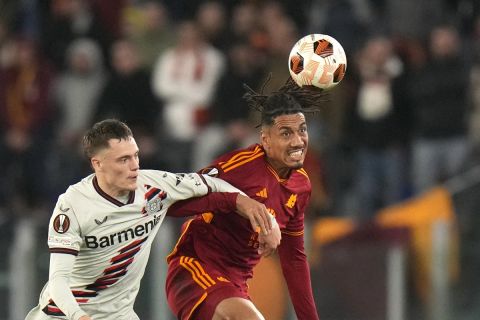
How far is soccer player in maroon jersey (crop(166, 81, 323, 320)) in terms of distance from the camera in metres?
6.48

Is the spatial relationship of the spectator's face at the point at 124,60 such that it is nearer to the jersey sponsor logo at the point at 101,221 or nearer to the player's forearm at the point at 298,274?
the player's forearm at the point at 298,274

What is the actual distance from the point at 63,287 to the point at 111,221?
550 millimetres

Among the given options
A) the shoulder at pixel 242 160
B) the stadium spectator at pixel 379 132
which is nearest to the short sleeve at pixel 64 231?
the shoulder at pixel 242 160

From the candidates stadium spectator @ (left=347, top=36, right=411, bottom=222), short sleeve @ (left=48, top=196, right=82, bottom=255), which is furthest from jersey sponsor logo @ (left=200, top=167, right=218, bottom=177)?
stadium spectator @ (left=347, top=36, right=411, bottom=222)

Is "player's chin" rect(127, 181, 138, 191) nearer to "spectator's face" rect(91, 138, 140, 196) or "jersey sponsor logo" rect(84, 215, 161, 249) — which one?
"spectator's face" rect(91, 138, 140, 196)

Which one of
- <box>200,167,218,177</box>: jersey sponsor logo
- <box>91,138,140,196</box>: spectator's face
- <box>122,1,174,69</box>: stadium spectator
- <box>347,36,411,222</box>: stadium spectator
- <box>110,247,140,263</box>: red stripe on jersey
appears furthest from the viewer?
<box>122,1,174,69</box>: stadium spectator

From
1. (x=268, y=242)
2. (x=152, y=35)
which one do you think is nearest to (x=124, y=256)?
(x=268, y=242)

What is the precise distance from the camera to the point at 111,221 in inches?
238

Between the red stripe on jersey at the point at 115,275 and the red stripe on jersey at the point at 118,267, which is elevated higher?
the red stripe on jersey at the point at 118,267

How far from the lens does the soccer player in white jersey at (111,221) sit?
230 inches

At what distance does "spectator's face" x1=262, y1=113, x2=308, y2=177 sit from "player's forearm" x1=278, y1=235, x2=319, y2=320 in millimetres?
616

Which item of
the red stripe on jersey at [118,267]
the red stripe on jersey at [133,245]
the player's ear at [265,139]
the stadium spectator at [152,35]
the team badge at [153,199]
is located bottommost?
the red stripe on jersey at [118,267]

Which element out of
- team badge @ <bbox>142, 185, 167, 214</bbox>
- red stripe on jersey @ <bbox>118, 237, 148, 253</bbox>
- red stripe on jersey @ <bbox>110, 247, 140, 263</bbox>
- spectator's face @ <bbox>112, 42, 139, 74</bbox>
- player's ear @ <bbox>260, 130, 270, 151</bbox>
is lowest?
red stripe on jersey @ <bbox>110, 247, 140, 263</bbox>

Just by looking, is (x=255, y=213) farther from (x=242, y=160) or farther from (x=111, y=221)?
(x=111, y=221)
